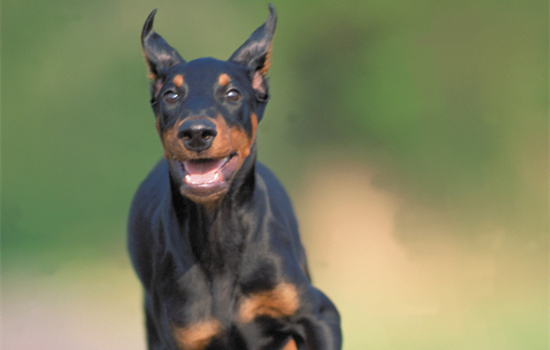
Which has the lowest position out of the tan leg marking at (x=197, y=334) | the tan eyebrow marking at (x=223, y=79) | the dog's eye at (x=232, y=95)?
the tan leg marking at (x=197, y=334)

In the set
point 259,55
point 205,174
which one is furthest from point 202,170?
point 259,55

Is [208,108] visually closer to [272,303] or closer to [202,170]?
[202,170]

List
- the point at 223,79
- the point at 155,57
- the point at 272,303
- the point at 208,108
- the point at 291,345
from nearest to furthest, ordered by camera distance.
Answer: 1. the point at 208,108
2. the point at 223,79
3. the point at 272,303
4. the point at 155,57
5. the point at 291,345

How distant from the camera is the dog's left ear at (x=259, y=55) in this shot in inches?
136

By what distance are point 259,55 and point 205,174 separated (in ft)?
1.92

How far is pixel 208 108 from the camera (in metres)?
3.13

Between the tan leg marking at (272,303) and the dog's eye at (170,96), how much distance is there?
2.66ft

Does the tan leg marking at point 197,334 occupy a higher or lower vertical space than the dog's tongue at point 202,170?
lower

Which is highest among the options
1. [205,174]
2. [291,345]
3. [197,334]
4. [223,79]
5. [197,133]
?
[223,79]

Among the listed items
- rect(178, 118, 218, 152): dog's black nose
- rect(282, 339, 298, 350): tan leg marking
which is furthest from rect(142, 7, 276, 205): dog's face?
rect(282, 339, 298, 350): tan leg marking

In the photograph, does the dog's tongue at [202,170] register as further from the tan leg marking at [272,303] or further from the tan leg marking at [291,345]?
the tan leg marking at [291,345]

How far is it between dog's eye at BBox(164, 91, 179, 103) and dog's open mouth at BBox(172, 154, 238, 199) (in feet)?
0.75

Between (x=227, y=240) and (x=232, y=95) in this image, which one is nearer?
(x=232, y=95)

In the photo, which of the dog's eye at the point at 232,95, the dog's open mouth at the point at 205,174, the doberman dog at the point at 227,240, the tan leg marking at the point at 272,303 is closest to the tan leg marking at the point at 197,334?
the doberman dog at the point at 227,240
